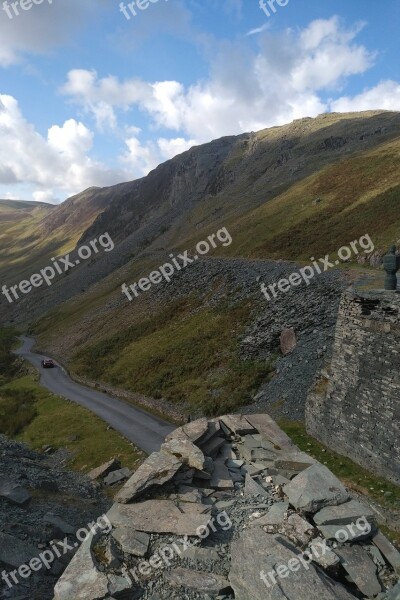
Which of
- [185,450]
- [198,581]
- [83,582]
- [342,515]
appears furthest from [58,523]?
[342,515]

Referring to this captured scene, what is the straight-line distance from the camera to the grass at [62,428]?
94.6ft

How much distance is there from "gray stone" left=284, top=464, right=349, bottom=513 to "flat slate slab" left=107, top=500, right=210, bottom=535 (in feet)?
8.02

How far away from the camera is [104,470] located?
24.6 metres

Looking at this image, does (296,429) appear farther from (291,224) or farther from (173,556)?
(291,224)

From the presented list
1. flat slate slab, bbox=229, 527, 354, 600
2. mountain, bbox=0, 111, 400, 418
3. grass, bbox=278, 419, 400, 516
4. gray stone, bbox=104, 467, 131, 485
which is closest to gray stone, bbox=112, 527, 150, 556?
flat slate slab, bbox=229, 527, 354, 600

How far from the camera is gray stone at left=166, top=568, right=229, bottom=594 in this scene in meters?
8.98

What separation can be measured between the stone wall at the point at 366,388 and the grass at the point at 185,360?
35.9ft

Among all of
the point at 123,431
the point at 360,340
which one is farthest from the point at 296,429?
the point at 123,431

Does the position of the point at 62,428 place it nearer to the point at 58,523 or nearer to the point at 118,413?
the point at 118,413

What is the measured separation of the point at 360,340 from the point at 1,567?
17350 mm

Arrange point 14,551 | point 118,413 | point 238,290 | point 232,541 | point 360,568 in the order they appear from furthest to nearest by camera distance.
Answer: point 238,290, point 118,413, point 14,551, point 232,541, point 360,568

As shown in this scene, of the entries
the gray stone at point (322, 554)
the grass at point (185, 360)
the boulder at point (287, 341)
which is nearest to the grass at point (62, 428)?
the grass at point (185, 360)

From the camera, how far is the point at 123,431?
33.2m

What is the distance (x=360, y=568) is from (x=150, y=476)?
591 centimetres
